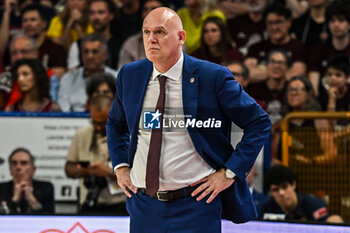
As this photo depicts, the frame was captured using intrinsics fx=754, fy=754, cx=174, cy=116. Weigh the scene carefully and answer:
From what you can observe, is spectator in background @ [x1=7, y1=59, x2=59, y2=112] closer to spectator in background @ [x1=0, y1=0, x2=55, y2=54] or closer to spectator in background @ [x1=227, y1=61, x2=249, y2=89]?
spectator in background @ [x1=0, y1=0, x2=55, y2=54]

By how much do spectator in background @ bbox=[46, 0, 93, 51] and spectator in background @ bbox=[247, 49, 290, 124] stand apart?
2781 millimetres

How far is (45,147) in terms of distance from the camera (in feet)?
27.0

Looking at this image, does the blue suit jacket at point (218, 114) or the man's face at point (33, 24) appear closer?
the blue suit jacket at point (218, 114)

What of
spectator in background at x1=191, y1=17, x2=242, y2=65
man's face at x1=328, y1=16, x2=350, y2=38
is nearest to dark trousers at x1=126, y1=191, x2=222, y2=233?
spectator in background at x1=191, y1=17, x2=242, y2=65

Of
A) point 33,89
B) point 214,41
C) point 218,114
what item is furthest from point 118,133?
point 214,41

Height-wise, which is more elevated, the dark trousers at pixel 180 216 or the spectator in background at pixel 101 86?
the spectator in background at pixel 101 86

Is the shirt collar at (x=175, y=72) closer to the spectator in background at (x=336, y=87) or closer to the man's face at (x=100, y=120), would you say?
the man's face at (x=100, y=120)

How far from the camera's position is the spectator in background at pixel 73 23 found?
412 inches

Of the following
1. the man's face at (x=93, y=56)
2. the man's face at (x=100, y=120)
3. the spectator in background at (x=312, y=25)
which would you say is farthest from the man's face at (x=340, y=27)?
the man's face at (x=100, y=120)

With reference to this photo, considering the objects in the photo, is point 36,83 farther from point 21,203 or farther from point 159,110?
point 159,110

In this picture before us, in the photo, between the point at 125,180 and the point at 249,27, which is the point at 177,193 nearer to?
the point at 125,180

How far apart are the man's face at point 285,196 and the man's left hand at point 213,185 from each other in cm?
331

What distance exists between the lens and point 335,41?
9.38 metres

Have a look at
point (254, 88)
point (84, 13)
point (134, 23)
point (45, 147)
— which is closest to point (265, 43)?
point (254, 88)
